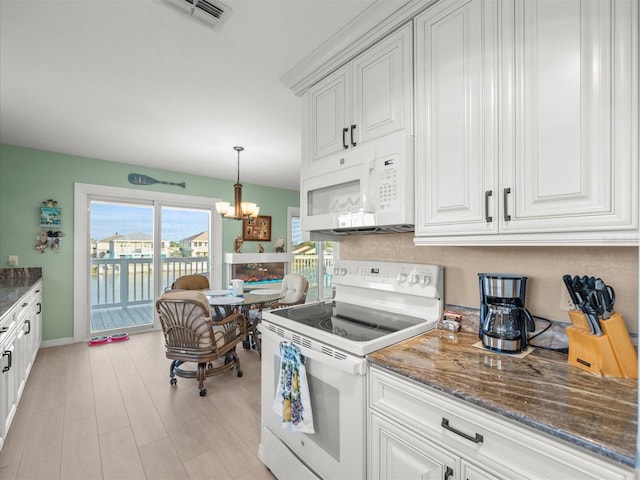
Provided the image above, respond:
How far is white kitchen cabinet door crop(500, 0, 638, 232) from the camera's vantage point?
0.90m

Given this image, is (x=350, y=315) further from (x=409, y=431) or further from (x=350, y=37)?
(x=350, y=37)

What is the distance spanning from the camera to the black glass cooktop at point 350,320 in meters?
1.44

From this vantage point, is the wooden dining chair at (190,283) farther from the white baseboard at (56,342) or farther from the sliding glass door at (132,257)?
the white baseboard at (56,342)

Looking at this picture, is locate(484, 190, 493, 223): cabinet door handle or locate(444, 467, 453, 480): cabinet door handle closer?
locate(444, 467, 453, 480): cabinet door handle

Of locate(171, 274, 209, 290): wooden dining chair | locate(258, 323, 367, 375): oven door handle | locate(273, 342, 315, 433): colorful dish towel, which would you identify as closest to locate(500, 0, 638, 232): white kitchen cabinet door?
locate(258, 323, 367, 375): oven door handle

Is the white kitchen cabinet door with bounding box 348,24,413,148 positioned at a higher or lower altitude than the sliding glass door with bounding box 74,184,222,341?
higher

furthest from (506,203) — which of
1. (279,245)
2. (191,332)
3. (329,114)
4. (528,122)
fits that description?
(279,245)

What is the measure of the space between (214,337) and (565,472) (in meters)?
2.46

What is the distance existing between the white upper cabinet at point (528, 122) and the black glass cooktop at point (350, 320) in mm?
478

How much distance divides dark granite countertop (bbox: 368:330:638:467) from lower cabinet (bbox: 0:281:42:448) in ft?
7.30

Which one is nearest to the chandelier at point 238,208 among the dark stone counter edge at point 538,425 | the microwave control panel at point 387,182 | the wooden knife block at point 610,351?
the microwave control panel at point 387,182

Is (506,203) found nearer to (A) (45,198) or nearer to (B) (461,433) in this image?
(B) (461,433)

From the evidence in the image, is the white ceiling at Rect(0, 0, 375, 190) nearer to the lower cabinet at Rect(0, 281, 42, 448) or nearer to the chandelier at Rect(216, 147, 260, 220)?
the chandelier at Rect(216, 147, 260, 220)

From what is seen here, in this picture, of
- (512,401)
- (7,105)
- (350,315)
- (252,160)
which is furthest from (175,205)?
(512,401)
